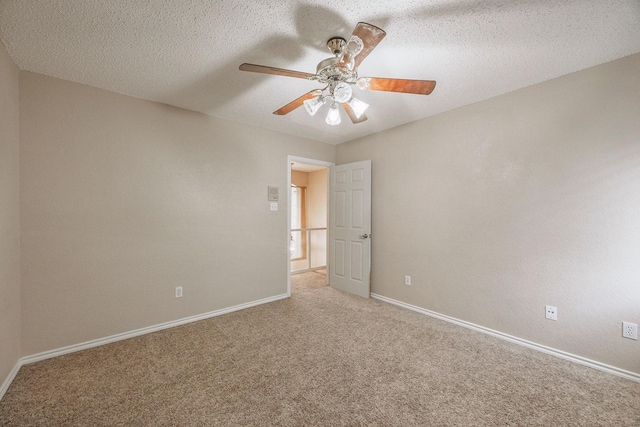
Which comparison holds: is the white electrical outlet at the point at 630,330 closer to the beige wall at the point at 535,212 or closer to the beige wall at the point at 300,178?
the beige wall at the point at 535,212

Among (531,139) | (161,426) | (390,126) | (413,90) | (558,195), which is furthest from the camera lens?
(390,126)

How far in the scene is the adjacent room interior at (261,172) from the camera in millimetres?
1689

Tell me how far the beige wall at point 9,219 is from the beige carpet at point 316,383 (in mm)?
275

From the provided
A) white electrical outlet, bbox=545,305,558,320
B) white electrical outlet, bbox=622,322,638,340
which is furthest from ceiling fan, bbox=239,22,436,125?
white electrical outlet, bbox=622,322,638,340

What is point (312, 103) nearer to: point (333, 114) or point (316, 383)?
point (333, 114)

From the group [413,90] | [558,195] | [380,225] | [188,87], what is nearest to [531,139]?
[558,195]

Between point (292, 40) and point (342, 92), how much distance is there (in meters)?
0.52

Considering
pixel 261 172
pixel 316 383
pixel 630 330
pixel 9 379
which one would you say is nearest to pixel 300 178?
pixel 261 172

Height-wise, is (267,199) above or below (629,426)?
above

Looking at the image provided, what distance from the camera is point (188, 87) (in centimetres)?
241

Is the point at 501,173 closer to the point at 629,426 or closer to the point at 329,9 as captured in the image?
the point at 629,426

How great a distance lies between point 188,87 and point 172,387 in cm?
246

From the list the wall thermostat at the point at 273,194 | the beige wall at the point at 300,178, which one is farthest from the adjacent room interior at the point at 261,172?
the beige wall at the point at 300,178

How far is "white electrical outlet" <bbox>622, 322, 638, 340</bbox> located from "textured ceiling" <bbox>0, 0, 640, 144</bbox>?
6.52 feet
